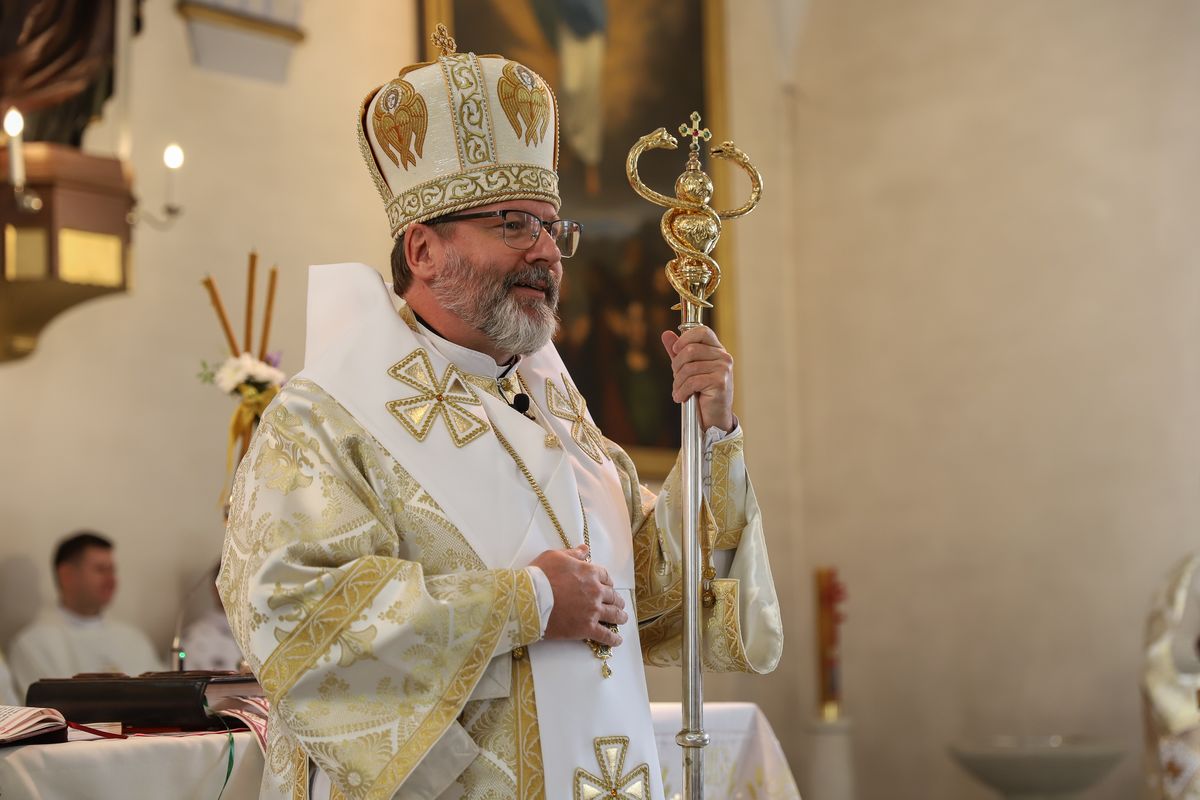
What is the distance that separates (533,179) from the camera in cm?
291

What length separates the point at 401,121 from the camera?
294 centimetres

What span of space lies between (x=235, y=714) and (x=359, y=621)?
725 millimetres

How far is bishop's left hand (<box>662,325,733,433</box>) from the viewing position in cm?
272

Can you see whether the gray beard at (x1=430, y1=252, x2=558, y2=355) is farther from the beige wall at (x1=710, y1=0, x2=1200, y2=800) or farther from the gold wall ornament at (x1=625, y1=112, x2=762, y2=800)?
the beige wall at (x1=710, y1=0, x2=1200, y2=800)

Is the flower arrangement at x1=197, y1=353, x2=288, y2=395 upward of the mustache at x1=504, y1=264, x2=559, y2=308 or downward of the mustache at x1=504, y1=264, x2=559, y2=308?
downward

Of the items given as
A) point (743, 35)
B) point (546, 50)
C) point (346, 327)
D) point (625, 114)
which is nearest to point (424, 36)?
point (546, 50)

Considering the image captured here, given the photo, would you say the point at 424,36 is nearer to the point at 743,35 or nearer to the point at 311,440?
the point at 743,35

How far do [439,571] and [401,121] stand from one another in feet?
3.12

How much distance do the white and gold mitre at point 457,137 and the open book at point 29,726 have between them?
1133 mm

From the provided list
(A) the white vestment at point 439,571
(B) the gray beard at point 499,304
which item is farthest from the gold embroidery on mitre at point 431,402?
(B) the gray beard at point 499,304

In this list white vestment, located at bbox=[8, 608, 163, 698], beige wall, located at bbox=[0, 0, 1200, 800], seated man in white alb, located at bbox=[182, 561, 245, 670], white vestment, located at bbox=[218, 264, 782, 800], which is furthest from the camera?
beige wall, located at bbox=[0, 0, 1200, 800]

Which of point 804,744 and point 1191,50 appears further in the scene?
point 804,744

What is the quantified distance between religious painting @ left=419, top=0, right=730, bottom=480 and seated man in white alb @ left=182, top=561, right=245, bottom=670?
8.69 ft

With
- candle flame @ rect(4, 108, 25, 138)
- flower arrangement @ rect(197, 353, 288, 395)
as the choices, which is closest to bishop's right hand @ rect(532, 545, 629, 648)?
flower arrangement @ rect(197, 353, 288, 395)
